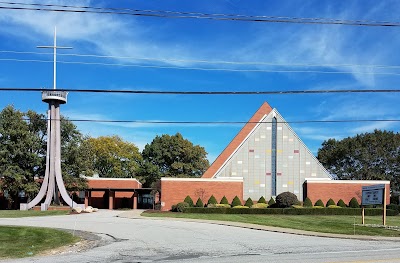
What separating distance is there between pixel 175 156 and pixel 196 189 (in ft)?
117

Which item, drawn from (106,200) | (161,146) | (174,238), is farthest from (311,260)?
(161,146)

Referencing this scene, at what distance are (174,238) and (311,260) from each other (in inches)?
336

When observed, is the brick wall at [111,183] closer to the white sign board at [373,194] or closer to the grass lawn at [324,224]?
the grass lawn at [324,224]

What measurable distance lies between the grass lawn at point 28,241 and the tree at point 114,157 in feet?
212

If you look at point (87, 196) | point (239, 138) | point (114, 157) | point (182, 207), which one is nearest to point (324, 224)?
point (182, 207)

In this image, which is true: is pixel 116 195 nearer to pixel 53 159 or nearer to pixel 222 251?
pixel 53 159

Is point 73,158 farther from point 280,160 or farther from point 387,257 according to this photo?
point 387,257

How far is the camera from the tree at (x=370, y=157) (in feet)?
250

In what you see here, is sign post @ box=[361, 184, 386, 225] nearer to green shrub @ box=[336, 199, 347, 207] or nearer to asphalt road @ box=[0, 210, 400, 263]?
asphalt road @ box=[0, 210, 400, 263]

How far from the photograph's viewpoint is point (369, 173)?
3059 inches

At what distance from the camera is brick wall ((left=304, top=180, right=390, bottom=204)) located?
54625 millimetres

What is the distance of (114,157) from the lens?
87812 mm

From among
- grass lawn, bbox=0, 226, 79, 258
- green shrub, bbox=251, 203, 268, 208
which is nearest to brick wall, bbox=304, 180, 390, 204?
green shrub, bbox=251, 203, 268, 208

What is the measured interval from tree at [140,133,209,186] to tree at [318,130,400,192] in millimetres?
26021
